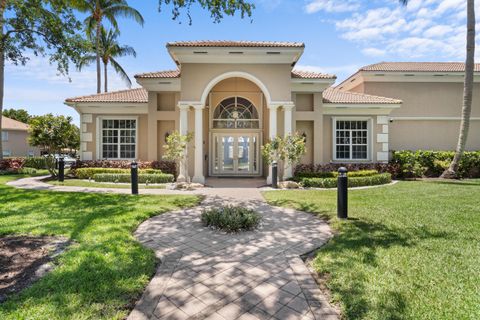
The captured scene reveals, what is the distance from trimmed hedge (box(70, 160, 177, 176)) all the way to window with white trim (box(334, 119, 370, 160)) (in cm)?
973

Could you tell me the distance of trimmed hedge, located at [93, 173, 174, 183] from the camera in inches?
511

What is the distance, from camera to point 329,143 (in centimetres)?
1609

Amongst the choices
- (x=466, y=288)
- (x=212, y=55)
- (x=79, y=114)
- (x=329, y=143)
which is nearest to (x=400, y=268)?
(x=466, y=288)

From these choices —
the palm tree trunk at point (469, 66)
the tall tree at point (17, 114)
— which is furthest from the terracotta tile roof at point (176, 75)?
the tall tree at point (17, 114)

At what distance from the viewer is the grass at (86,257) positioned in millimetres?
2920

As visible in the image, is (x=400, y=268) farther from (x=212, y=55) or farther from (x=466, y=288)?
(x=212, y=55)

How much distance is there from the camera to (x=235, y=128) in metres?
16.0

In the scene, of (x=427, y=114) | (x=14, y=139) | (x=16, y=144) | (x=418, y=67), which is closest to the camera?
(x=427, y=114)

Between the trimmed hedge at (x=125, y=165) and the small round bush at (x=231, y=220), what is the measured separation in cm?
864

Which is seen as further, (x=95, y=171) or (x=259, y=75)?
(x=95, y=171)

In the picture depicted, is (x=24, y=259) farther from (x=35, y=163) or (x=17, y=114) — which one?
(x=17, y=114)

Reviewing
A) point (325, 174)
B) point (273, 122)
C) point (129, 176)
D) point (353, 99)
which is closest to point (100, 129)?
point (129, 176)

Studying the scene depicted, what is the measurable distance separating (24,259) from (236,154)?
12590mm

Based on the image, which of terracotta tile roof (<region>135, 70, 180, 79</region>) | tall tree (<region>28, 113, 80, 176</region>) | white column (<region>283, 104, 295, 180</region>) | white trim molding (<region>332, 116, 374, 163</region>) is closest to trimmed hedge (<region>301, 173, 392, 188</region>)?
white column (<region>283, 104, 295, 180</region>)
